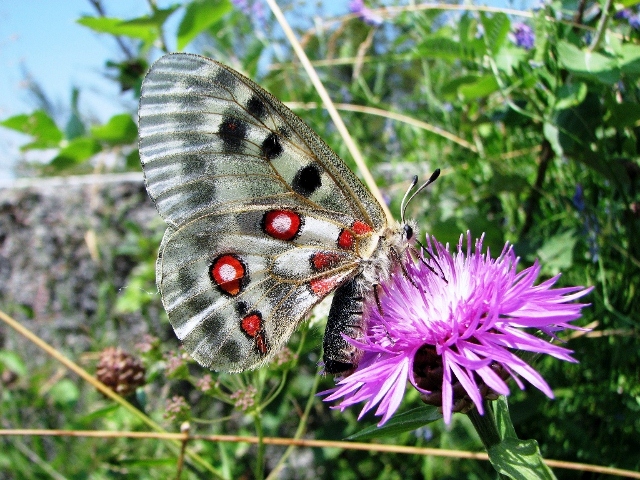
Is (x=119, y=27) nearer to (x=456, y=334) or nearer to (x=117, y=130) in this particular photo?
(x=117, y=130)

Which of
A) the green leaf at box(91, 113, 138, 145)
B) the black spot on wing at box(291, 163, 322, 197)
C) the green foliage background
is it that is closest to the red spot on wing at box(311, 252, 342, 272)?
the black spot on wing at box(291, 163, 322, 197)

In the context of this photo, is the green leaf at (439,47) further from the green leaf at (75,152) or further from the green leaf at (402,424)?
the green leaf at (75,152)

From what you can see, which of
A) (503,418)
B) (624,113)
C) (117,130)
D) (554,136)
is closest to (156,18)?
→ (117,130)

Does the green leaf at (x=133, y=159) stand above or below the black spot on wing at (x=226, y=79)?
above

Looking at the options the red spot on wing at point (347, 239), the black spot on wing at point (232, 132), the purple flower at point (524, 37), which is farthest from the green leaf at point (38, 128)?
the purple flower at point (524, 37)

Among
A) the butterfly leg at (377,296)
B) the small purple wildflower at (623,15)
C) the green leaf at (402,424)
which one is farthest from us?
the small purple wildflower at (623,15)

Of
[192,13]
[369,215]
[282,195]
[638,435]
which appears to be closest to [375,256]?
[369,215]
